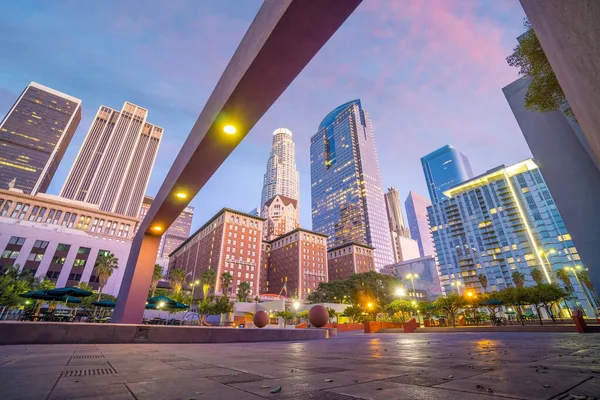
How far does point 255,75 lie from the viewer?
4965mm

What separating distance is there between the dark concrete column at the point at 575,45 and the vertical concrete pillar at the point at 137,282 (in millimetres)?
14717

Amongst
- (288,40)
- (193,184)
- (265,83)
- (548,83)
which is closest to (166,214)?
(193,184)

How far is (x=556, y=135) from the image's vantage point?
1409 centimetres

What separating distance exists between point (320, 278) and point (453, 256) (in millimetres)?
62184

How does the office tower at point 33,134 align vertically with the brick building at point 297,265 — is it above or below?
above

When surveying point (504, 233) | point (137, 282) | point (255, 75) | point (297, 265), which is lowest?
point (137, 282)

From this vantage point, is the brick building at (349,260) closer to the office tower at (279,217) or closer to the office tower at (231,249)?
the office tower at (279,217)

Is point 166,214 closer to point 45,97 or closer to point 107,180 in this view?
point 107,180

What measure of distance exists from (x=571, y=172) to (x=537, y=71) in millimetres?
7122

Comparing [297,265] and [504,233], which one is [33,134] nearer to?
[297,265]

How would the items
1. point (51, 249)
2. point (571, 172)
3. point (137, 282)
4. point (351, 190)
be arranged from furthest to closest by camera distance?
point (351, 190)
point (51, 249)
point (571, 172)
point (137, 282)

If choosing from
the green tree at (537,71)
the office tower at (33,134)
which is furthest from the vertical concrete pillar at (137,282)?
the office tower at (33,134)

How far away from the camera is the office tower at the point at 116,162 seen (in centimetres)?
13250

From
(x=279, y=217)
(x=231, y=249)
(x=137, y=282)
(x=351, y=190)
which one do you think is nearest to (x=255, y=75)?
(x=137, y=282)
